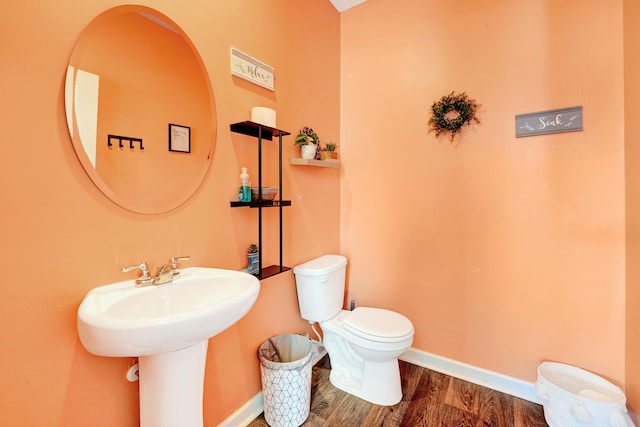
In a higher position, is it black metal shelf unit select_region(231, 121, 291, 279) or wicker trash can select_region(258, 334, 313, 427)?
black metal shelf unit select_region(231, 121, 291, 279)

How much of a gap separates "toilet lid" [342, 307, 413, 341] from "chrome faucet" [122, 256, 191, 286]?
1.02m

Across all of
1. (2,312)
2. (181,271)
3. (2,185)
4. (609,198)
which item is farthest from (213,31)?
(609,198)

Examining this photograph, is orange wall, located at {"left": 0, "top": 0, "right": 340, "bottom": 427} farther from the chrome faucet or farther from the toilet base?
the toilet base

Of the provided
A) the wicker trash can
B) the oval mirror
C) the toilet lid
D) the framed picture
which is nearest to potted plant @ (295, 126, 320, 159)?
the oval mirror

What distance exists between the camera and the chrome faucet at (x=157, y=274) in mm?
974

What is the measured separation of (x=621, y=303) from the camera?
1374mm

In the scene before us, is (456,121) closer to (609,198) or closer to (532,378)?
(609,198)

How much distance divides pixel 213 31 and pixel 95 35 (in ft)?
1.62

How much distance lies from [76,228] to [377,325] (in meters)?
1.46

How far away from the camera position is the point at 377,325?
61.8 inches

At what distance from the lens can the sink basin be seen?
70 centimetres

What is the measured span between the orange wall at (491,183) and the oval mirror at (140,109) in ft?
4.24

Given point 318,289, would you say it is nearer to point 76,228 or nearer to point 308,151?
point 308,151

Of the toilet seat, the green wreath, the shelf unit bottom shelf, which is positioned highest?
the green wreath
